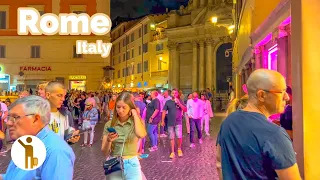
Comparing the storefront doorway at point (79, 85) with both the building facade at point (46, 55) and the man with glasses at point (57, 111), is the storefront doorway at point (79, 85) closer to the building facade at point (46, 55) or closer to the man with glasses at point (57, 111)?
the building facade at point (46, 55)

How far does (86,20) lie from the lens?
10.3m

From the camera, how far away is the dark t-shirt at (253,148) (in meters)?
2.30

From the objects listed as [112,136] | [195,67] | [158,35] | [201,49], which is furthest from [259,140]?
[158,35]

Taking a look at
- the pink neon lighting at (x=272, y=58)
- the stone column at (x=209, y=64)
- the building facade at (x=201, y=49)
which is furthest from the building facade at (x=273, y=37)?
the stone column at (x=209, y=64)

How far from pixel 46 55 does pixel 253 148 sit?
37670 mm

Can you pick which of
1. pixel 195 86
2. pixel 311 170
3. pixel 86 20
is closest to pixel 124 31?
pixel 195 86

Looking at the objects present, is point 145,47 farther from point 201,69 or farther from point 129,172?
point 129,172

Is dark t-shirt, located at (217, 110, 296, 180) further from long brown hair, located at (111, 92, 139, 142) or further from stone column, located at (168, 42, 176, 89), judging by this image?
stone column, located at (168, 42, 176, 89)

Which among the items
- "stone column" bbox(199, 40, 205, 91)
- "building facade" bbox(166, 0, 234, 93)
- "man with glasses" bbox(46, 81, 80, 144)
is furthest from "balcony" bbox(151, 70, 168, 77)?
"man with glasses" bbox(46, 81, 80, 144)

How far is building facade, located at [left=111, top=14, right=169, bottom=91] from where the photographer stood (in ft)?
173

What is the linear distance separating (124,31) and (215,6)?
102 ft

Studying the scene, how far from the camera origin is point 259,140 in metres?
2.35

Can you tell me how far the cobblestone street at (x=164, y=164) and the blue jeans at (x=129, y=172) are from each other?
3638 millimetres

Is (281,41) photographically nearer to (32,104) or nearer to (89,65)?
(32,104)
